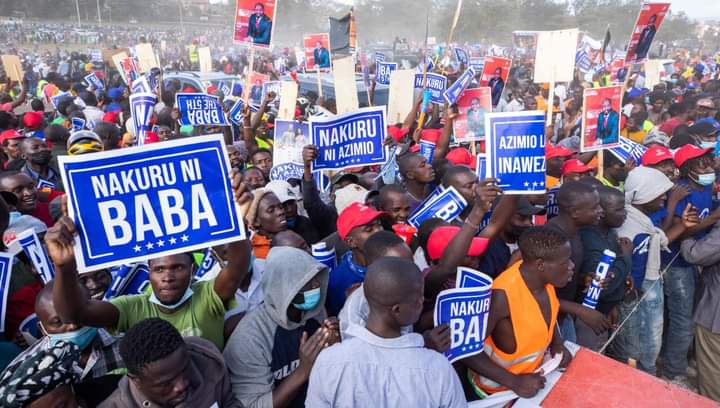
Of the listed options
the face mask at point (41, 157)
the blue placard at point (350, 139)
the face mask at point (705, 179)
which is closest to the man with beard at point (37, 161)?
the face mask at point (41, 157)

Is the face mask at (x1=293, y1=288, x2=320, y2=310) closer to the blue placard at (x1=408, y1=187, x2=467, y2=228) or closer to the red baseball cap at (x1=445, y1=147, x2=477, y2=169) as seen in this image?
the blue placard at (x1=408, y1=187, x2=467, y2=228)

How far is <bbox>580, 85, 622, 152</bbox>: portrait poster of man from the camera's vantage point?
543 centimetres

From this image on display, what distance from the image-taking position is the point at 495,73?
7598 mm

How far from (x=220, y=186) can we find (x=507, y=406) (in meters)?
1.88

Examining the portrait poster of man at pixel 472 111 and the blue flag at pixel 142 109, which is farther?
the portrait poster of man at pixel 472 111

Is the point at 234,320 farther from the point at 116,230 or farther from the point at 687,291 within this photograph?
the point at 687,291

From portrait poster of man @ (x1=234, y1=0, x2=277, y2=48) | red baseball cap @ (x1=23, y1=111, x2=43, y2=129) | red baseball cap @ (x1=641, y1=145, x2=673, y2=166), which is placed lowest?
red baseball cap @ (x1=641, y1=145, x2=673, y2=166)

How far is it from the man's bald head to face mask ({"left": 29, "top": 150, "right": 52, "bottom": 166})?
4.94 metres

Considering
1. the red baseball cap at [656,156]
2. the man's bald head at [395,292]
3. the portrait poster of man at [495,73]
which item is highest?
the portrait poster of man at [495,73]

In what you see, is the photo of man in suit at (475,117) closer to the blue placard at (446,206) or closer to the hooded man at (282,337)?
the blue placard at (446,206)

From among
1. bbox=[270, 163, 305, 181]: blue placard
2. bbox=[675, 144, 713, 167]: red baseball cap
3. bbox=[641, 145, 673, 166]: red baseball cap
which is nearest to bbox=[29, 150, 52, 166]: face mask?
bbox=[270, 163, 305, 181]: blue placard

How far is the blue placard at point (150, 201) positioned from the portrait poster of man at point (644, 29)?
6861mm

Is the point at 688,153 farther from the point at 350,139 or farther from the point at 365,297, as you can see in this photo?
the point at 365,297

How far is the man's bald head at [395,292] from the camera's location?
2.02 meters
